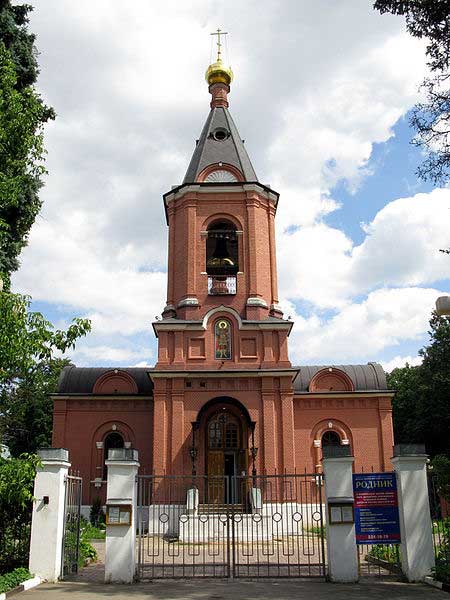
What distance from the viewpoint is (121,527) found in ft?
38.2

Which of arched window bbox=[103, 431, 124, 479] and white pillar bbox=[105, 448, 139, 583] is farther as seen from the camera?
arched window bbox=[103, 431, 124, 479]

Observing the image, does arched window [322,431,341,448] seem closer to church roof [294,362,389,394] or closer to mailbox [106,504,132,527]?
church roof [294,362,389,394]

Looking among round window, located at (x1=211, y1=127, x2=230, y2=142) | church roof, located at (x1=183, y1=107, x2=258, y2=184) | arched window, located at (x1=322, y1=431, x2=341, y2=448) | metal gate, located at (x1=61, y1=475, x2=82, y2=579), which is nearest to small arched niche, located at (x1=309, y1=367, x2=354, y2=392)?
arched window, located at (x1=322, y1=431, x2=341, y2=448)

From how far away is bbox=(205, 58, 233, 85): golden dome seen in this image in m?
28.8

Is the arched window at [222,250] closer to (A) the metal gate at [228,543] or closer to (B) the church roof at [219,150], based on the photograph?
(B) the church roof at [219,150]

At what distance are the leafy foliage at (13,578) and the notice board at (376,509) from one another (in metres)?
5.92

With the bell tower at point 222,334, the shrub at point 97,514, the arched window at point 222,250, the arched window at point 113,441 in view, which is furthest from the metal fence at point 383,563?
the arched window at point 113,441

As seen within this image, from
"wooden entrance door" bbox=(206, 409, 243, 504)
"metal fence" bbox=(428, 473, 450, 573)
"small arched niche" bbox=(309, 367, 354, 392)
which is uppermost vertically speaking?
"small arched niche" bbox=(309, 367, 354, 392)

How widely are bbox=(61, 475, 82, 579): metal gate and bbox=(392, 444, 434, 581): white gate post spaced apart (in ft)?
20.6

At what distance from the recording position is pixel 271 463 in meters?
21.6

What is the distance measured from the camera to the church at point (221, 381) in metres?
22.2

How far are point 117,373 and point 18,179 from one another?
54.7 feet

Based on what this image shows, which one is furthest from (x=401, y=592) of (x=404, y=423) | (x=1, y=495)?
(x=404, y=423)

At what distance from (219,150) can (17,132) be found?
1633cm
